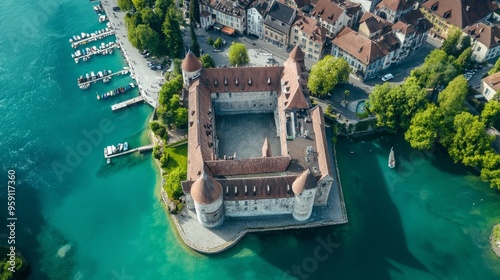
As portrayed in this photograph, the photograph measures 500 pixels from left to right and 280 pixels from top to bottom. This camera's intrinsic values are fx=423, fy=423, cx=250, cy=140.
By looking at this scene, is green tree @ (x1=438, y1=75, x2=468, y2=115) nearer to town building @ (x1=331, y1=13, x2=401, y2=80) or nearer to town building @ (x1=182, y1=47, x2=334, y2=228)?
town building @ (x1=331, y1=13, x2=401, y2=80)

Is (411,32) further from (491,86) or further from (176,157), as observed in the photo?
(176,157)

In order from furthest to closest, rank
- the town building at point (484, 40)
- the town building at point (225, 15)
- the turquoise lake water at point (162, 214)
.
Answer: the town building at point (225, 15)
the town building at point (484, 40)
the turquoise lake water at point (162, 214)

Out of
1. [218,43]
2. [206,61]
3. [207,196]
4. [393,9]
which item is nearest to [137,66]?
[206,61]

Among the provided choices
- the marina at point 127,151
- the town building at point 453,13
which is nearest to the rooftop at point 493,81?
the town building at point 453,13

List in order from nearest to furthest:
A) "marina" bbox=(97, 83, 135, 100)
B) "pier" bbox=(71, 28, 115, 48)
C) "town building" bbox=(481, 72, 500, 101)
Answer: "town building" bbox=(481, 72, 500, 101)
"marina" bbox=(97, 83, 135, 100)
"pier" bbox=(71, 28, 115, 48)

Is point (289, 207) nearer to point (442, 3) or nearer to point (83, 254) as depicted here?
point (83, 254)

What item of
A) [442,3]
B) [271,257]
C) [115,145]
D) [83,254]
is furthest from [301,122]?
[442,3]

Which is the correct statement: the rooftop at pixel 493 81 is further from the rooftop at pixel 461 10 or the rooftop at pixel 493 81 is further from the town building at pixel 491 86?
the rooftop at pixel 461 10

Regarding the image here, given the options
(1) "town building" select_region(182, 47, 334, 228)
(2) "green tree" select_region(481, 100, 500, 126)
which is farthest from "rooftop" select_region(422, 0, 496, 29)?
(1) "town building" select_region(182, 47, 334, 228)
